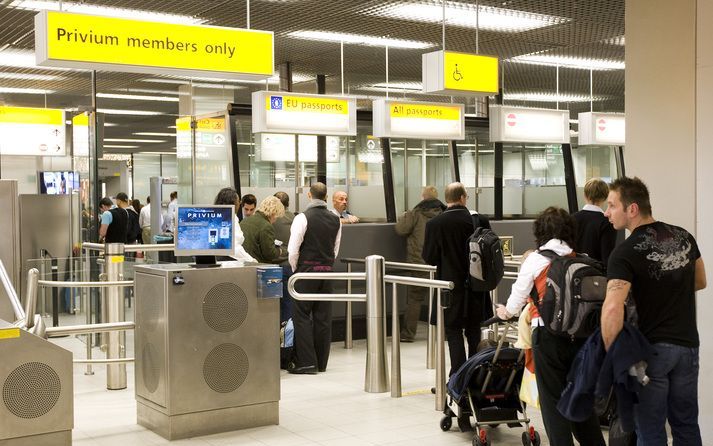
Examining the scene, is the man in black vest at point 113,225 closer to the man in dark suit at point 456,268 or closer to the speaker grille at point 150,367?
the man in dark suit at point 456,268

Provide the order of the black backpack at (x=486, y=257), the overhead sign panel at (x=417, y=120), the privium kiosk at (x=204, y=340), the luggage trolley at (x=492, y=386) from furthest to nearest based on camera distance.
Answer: the overhead sign panel at (x=417, y=120)
the black backpack at (x=486, y=257)
the privium kiosk at (x=204, y=340)
the luggage trolley at (x=492, y=386)

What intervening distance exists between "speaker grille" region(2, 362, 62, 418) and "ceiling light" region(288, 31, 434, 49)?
23.8 feet

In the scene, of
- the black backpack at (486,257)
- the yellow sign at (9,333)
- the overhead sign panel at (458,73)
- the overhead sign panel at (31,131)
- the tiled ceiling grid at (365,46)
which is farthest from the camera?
the overhead sign panel at (31,131)

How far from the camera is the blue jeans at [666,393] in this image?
3904mm

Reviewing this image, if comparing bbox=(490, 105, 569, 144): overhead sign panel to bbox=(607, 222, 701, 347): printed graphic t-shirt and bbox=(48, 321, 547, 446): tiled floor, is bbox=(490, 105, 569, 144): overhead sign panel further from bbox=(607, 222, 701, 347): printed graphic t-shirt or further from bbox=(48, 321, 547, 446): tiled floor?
bbox=(607, 222, 701, 347): printed graphic t-shirt

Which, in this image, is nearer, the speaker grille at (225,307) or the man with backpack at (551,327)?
the man with backpack at (551,327)

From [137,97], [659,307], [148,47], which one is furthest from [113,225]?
[659,307]

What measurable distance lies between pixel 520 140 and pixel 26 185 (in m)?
11.4

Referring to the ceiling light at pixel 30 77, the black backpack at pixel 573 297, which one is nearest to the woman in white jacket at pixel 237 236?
the black backpack at pixel 573 297

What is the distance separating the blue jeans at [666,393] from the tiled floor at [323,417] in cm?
174

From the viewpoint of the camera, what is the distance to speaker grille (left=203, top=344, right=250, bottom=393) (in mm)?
5719

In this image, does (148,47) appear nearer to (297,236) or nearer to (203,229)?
(203,229)

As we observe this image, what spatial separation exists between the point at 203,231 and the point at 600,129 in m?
7.67

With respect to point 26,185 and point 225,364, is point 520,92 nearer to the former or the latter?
point 26,185
